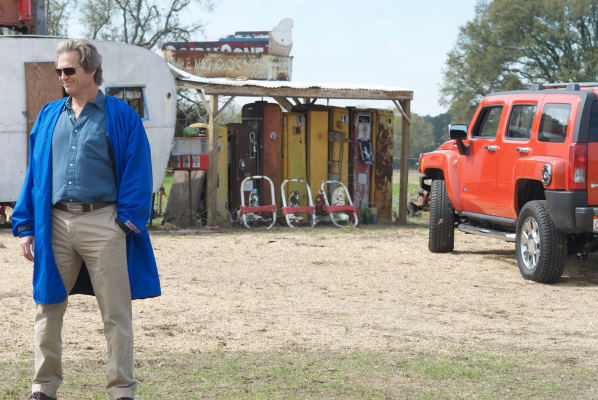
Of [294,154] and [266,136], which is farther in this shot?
[294,154]

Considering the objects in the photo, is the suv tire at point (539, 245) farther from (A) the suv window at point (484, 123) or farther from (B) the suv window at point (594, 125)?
(A) the suv window at point (484, 123)

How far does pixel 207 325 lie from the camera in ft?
21.9

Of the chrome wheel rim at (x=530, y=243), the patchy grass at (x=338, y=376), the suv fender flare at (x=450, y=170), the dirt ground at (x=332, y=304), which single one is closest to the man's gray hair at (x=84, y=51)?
the patchy grass at (x=338, y=376)

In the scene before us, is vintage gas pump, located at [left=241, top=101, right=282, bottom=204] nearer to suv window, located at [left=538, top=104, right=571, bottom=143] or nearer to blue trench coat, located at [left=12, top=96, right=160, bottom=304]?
suv window, located at [left=538, top=104, right=571, bottom=143]

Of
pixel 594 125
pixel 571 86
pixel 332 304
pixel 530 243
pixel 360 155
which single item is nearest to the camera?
pixel 332 304

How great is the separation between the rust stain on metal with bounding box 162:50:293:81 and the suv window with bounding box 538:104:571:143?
31.5ft

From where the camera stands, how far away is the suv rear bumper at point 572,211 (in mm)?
8383

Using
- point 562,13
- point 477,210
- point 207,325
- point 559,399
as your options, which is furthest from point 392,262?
point 562,13

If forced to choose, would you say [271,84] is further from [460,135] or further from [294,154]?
[460,135]

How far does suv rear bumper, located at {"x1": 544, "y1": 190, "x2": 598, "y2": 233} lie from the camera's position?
8383mm

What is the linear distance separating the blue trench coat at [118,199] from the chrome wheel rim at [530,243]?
220 inches

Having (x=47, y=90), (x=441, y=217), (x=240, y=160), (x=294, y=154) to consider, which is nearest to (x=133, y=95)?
(x=47, y=90)

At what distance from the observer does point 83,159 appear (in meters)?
4.17

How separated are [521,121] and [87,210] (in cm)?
660
